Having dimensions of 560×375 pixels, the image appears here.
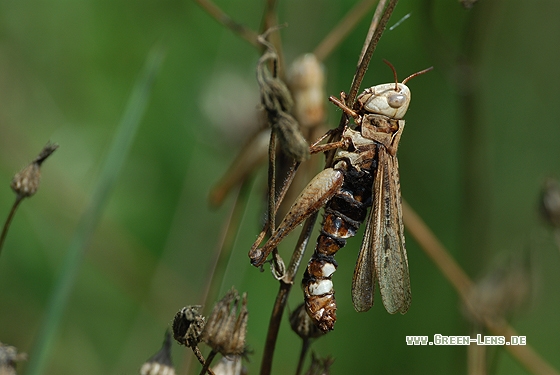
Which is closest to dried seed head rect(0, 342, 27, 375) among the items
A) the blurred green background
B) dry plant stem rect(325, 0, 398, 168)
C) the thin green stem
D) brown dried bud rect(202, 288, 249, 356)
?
the thin green stem

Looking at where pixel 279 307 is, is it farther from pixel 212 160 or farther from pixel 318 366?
pixel 212 160

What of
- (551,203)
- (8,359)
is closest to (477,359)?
(551,203)

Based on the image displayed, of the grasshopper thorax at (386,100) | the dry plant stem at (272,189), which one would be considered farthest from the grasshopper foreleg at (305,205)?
the grasshopper thorax at (386,100)

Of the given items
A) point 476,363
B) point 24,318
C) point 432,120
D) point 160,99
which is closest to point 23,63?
point 160,99

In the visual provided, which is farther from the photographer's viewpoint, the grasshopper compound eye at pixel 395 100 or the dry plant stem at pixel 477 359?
the dry plant stem at pixel 477 359

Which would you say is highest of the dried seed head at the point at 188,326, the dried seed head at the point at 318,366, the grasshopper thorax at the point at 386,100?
the grasshopper thorax at the point at 386,100

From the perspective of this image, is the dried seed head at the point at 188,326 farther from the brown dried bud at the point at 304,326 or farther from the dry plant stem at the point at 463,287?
the dry plant stem at the point at 463,287
